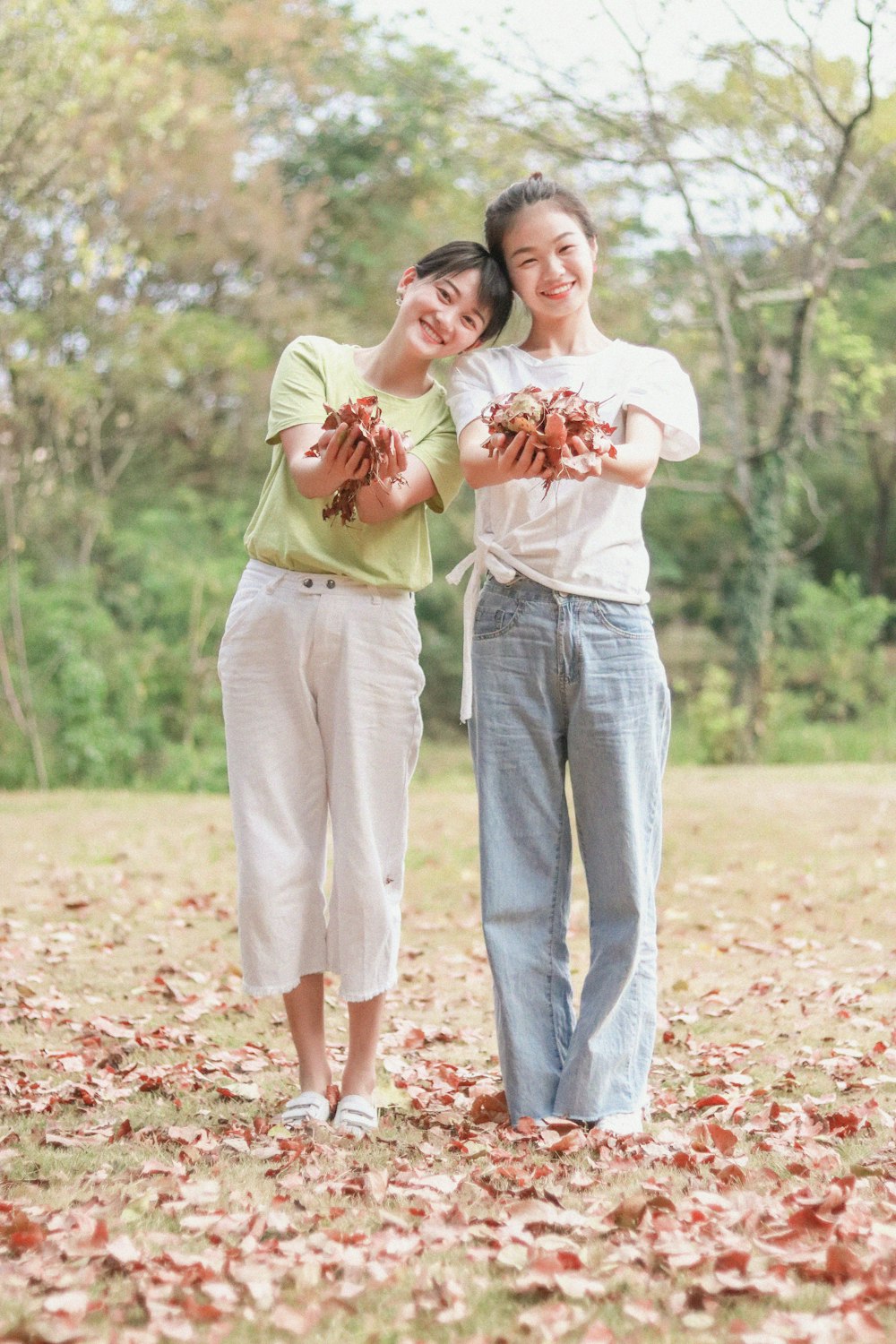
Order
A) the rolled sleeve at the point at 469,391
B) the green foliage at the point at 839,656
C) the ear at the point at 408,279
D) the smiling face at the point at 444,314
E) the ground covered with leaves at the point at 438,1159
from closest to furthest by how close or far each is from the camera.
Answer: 1. the ground covered with leaves at the point at 438,1159
2. the rolled sleeve at the point at 469,391
3. the smiling face at the point at 444,314
4. the ear at the point at 408,279
5. the green foliage at the point at 839,656

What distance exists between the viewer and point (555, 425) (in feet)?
9.53

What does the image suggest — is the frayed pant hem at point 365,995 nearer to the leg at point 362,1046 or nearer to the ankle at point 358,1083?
the leg at point 362,1046

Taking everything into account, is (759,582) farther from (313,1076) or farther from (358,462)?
(358,462)

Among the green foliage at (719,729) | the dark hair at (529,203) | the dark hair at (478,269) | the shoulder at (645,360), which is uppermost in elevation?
the dark hair at (529,203)

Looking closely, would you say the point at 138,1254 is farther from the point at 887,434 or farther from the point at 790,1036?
the point at 887,434

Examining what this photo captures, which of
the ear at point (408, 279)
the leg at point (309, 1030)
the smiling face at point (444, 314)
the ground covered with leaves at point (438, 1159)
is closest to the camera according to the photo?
the ground covered with leaves at point (438, 1159)

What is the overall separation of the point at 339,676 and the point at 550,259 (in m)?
1.08

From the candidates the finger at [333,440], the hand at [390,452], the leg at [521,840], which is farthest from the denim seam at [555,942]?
the finger at [333,440]

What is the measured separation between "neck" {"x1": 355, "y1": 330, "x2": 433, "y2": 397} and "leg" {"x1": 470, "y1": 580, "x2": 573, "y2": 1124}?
53 centimetres

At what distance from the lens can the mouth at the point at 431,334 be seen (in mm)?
3338

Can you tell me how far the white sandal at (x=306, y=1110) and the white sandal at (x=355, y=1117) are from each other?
1.5 inches

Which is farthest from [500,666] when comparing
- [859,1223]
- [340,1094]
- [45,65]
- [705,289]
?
[705,289]

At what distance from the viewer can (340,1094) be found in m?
3.52

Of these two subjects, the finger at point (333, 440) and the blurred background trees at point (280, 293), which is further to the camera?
the blurred background trees at point (280, 293)
